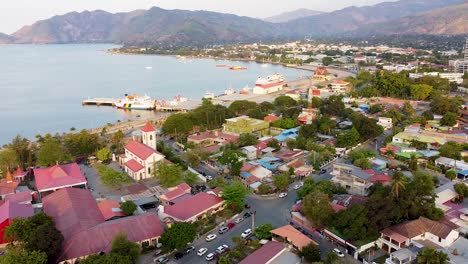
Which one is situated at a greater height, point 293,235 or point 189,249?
point 293,235

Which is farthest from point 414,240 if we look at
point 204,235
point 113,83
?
point 113,83

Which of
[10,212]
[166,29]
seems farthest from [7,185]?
[166,29]

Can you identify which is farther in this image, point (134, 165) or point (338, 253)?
point (134, 165)

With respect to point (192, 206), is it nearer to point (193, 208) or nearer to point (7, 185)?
point (193, 208)

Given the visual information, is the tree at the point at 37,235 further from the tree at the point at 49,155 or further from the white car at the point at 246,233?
the tree at the point at 49,155

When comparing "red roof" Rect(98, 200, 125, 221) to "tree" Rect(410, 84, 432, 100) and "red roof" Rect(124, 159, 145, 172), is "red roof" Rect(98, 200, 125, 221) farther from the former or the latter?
"tree" Rect(410, 84, 432, 100)

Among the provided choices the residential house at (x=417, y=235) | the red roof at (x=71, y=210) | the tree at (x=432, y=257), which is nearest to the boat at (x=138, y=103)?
the red roof at (x=71, y=210)

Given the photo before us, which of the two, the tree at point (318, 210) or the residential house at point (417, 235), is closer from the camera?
the residential house at point (417, 235)
